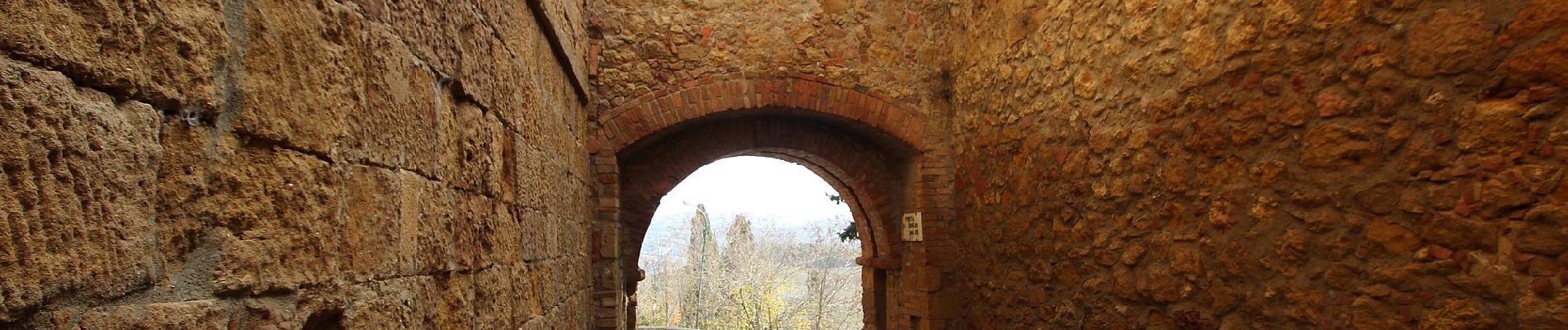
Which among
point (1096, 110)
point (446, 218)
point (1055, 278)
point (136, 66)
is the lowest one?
point (1055, 278)

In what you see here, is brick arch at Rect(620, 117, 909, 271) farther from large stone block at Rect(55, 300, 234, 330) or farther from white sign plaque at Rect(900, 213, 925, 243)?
large stone block at Rect(55, 300, 234, 330)

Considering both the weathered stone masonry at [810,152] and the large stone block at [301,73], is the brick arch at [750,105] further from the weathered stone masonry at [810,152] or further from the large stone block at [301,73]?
the large stone block at [301,73]

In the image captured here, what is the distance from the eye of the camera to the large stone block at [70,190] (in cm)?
77

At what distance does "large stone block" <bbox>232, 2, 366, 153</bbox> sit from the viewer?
1156mm

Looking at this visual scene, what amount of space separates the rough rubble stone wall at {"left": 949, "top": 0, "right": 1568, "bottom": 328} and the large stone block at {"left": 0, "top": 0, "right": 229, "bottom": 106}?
2.40 meters

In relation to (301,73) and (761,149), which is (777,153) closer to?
(761,149)

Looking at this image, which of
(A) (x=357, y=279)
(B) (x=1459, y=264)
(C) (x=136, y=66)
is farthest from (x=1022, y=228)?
(C) (x=136, y=66)

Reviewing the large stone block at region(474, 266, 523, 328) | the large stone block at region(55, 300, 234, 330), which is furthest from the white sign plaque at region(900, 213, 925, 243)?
the large stone block at region(55, 300, 234, 330)

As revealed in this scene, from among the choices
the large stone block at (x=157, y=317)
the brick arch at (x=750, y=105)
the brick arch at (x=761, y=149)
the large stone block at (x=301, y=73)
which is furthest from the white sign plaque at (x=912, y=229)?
the large stone block at (x=157, y=317)

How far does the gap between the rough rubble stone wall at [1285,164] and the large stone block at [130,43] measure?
240 cm

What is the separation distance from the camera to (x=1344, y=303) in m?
2.47

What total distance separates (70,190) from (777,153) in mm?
5269

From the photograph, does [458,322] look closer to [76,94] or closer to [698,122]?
[76,94]

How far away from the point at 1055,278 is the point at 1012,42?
1.14 metres
